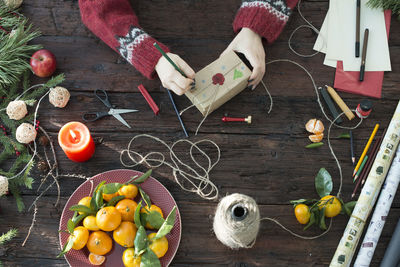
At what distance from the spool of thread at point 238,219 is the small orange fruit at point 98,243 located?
292 mm

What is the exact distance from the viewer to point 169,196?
40.4 inches

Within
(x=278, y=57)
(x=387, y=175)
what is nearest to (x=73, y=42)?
(x=278, y=57)

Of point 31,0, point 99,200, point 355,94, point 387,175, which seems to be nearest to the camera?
point 99,200

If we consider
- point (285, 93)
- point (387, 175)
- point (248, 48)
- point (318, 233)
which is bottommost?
point (318, 233)

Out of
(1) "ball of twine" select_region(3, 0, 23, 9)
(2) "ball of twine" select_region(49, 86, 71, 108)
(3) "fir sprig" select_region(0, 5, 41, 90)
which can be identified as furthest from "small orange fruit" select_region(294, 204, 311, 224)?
(1) "ball of twine" select_region(3, 0, 23, 9)

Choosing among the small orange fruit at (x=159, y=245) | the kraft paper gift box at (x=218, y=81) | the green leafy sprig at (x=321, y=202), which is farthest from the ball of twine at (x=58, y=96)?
the green leafy sprig at (x=321, y=202)

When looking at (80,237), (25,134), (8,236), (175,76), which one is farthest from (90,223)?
(175,76)

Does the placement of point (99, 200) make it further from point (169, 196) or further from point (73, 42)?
point (73, 42)

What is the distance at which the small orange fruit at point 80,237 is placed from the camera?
92cm

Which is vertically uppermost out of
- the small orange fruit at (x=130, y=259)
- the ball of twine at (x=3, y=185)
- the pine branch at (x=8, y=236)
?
the ball of twine at (x=3, y=185)

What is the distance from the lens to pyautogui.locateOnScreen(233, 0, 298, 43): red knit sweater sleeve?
3.77 ft

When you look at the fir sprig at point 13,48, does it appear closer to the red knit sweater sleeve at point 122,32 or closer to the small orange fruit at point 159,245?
the red knit sweater sleeve at point 122,32

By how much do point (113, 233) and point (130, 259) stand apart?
8cm

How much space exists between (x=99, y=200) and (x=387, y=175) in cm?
80
